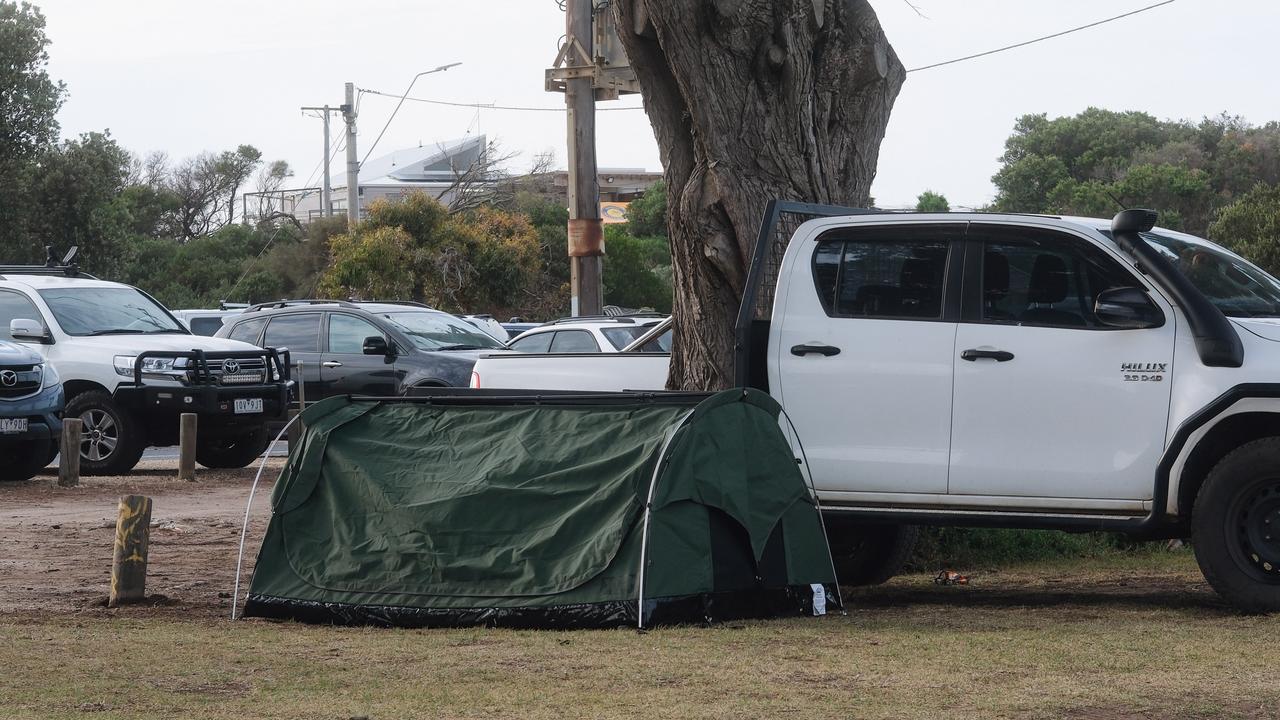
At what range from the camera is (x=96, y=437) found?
16203mm

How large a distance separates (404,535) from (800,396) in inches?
82.5

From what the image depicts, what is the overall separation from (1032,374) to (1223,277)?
1104 mm

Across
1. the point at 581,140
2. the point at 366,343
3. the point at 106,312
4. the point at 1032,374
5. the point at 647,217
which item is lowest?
the point at 366,343

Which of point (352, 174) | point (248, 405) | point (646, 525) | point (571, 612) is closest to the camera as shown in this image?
point (646, 525)

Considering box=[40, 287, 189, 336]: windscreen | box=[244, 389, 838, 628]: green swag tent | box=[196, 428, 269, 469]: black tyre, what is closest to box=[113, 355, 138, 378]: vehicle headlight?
box=[40, 287, 189, 336]: windscreen

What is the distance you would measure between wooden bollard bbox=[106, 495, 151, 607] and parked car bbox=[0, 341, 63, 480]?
259 inches

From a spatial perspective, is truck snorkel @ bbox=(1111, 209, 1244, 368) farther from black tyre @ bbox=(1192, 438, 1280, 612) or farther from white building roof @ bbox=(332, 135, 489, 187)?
white building roof @ bbox=(332, 135, 489, 187)

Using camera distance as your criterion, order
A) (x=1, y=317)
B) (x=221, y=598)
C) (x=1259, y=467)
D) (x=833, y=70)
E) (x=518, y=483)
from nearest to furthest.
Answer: (x=1259, y=467) < (x=518, y=483) < (x=221, y=598) < (x=833, y=70) < (x=1, y=317)

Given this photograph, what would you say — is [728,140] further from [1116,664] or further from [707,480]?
[1116,664]

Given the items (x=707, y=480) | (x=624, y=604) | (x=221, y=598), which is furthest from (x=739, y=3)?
(x=221, y=598)

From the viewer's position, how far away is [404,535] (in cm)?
801

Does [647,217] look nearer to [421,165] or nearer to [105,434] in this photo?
[421,165]

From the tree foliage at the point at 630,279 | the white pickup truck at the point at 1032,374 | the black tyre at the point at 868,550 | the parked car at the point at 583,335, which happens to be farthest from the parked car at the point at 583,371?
the tree foliage at the point at 630,279

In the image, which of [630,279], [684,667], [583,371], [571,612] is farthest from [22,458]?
[630,279]
